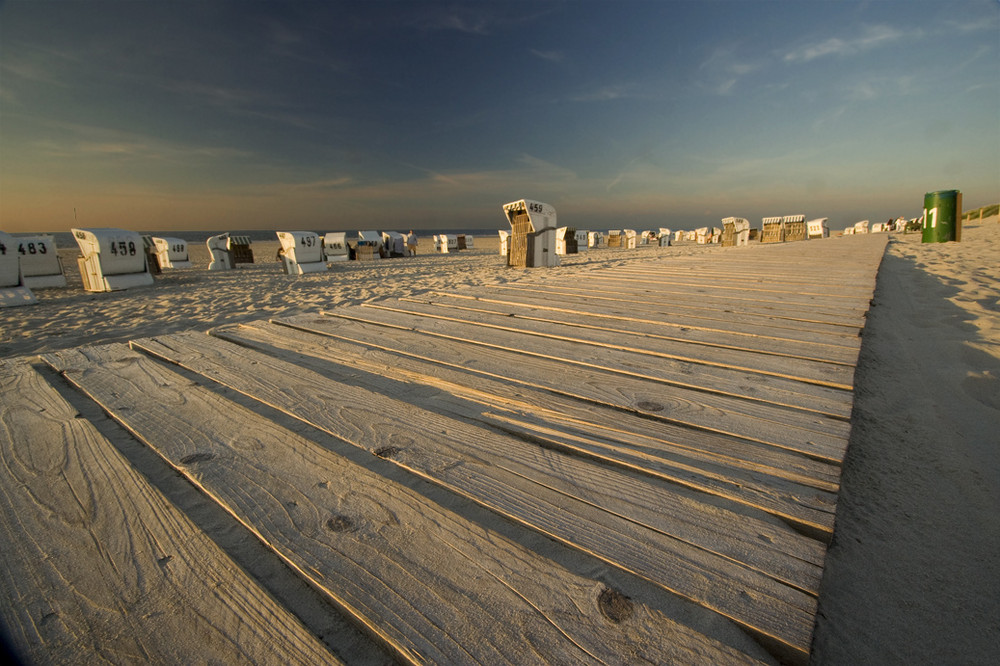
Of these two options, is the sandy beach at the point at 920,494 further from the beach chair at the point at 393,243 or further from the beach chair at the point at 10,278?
the beach chair at the point at 393,243

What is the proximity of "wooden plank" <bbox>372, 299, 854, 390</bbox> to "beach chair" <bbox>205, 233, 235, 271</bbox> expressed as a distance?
1511 cm

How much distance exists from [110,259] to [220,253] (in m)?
5.68

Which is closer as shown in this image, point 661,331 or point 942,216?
point 661,331

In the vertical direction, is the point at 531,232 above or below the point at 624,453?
above

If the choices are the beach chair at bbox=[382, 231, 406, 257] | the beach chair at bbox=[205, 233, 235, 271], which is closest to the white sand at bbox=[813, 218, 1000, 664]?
the beach chair at bbox=[205, 233, 235, 271]

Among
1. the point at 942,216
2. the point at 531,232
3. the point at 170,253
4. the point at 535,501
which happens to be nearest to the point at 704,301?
the point at 535,501

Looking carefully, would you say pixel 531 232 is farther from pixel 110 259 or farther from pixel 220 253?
pixel 220 253

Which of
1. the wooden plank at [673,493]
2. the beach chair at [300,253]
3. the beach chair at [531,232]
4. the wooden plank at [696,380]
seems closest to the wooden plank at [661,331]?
the wooden plank at [696,380]

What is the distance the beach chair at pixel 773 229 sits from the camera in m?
22.6

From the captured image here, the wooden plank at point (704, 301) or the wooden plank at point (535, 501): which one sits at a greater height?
the wooden plank at point (704, 301)

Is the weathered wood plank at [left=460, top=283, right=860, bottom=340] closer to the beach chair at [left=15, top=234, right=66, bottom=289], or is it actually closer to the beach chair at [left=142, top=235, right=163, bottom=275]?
the beach chair at [left=15, top=234, right=66, bottom=289]

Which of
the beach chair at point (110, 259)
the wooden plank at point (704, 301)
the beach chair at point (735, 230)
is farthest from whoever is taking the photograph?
the beach chair at point (735, 230)

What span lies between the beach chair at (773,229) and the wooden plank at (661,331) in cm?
2463

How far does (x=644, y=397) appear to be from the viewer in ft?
4.69
